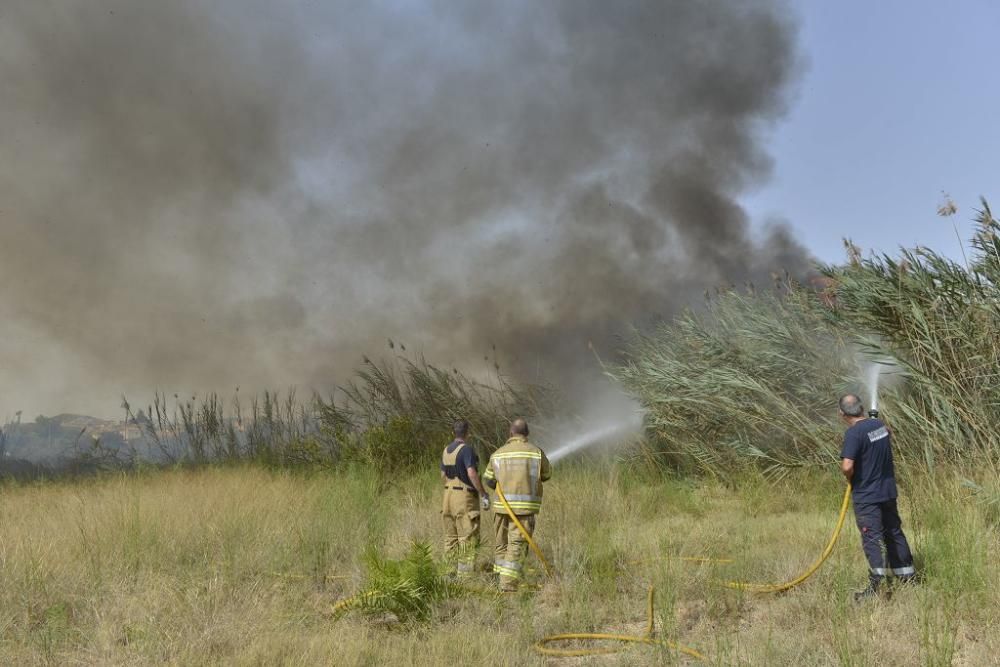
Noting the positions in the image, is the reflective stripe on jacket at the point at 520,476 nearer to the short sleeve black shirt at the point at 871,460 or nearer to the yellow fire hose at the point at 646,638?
the yellow fire hose at the point at 646,638

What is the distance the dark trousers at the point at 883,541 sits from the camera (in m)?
5.23

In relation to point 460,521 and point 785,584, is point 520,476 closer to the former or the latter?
point 460,521

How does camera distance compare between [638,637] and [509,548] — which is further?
[509,548]

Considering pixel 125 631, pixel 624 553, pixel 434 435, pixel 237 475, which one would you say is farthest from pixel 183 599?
A: pixel 434 435

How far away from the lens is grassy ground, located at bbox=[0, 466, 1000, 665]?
4406mm

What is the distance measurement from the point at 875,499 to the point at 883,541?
1.03ft

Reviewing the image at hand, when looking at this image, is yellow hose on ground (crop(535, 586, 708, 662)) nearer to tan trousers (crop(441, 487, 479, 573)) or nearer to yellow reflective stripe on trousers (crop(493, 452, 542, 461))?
yellow reflective stripe on trousers (crop(493, 452, 542, 461))

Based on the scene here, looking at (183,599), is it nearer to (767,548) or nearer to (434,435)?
(767,548)

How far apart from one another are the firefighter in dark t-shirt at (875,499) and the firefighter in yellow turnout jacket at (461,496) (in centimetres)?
305

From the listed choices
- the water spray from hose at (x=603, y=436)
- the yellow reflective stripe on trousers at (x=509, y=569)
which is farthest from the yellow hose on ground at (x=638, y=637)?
the water spray from hose at (x=603, y=436)

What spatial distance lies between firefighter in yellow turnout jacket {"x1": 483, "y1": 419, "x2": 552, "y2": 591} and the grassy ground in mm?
333

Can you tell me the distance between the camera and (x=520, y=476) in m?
6.29

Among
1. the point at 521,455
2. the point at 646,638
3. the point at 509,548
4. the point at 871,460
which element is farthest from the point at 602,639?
the point at 871,460

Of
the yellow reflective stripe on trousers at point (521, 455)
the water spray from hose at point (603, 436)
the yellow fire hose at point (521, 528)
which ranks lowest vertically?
the yellow fire hose at point (521, 528)
